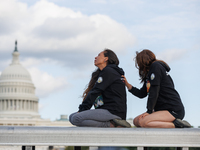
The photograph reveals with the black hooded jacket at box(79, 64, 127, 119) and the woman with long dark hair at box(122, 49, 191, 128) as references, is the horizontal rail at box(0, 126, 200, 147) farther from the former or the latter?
the black hooded jacket at box(79, 64, 127, 119)

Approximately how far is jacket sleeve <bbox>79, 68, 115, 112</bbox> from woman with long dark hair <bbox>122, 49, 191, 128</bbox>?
2.13ft

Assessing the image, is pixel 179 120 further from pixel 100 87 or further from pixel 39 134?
pixel 39 134

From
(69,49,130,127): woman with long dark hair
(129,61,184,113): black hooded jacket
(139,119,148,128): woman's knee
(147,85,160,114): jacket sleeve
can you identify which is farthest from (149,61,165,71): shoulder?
(139,119,148,128): woman's knee

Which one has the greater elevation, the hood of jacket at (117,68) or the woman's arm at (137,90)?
the hood of jacket at (117,68)

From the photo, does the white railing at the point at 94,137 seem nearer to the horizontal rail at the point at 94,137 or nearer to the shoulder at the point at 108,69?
the horizontal rail at the point at 94,137

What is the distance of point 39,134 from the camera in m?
5.12

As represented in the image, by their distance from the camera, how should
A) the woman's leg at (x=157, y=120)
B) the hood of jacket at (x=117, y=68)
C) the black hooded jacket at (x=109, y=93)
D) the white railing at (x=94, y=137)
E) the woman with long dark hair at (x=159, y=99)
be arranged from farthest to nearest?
the hood of jacket at (x=117, y=68), the black hooded jacket at (x=109, y=93), the woman with long dark hair at (x=159, y=99), the woman's leg at (x=157, y=120), the white railing at (x=94, y=137)

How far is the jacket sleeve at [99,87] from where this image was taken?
7027mm

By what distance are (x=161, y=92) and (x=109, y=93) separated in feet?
3.09

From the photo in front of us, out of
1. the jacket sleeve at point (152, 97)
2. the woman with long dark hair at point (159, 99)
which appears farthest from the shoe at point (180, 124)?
the jacket sleeve at point (152, 97)

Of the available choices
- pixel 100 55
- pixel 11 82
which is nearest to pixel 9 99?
pixel 11 82

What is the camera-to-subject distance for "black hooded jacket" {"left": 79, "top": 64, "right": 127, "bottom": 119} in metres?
7.01

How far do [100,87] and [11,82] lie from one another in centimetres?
12072

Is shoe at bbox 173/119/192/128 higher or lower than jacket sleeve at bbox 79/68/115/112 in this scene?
lower
